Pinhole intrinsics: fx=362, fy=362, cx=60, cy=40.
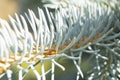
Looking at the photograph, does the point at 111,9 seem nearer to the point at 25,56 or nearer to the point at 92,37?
the point at 92,37

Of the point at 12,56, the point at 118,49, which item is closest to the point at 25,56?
the point at 12,56

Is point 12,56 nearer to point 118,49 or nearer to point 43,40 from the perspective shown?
point 43,40

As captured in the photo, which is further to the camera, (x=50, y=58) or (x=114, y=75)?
(x=114, y=75)

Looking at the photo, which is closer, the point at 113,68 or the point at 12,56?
the point at 12,56

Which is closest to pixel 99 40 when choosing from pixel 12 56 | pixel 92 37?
pixel 92 37

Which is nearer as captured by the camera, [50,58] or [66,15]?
[50,58]

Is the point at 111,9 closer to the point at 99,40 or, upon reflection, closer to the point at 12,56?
the point at 99,40

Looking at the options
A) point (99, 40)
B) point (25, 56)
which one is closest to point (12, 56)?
point (25, 56)
